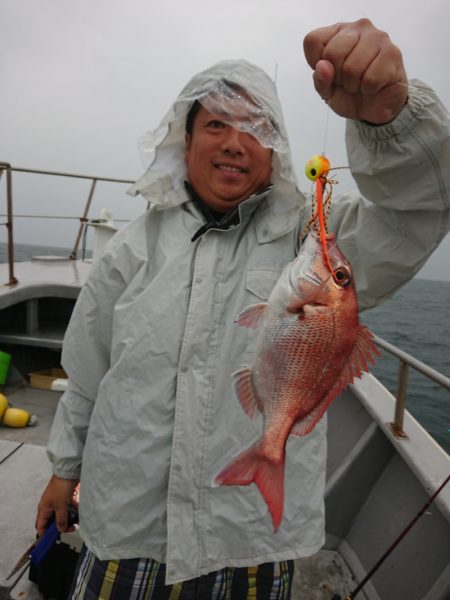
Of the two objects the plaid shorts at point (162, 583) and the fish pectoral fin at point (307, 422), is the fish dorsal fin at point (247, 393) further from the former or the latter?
the plaid shorts at point (162, 583)

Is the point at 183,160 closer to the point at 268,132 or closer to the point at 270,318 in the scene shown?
the point at 268,132

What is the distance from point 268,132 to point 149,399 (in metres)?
1.17

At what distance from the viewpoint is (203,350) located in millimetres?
1593

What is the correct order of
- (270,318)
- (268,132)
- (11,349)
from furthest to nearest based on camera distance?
(11,349) → (268,132) → (270,318)

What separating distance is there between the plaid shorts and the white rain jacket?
0.27 ft

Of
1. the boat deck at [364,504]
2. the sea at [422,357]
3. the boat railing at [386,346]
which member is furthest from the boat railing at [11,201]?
the sea at [422,357]

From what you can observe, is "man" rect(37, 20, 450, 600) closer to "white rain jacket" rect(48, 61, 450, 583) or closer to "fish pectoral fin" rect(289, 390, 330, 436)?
"white rain jacket" rect(48, 61, 450, 583)

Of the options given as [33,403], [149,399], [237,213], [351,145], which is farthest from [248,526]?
[33,403]

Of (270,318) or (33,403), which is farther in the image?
(33,403)

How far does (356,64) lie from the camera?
3.69 feet

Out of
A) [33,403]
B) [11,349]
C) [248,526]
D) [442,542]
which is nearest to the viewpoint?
[248,526]

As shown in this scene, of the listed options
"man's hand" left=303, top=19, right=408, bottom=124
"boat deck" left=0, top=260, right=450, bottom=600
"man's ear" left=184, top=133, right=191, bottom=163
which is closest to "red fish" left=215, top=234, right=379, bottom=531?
"man's hand" left=303, top=19, right=408, bottom=124

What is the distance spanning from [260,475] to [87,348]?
94 cm

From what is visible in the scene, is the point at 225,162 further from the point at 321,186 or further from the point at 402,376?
the point at 402,376
